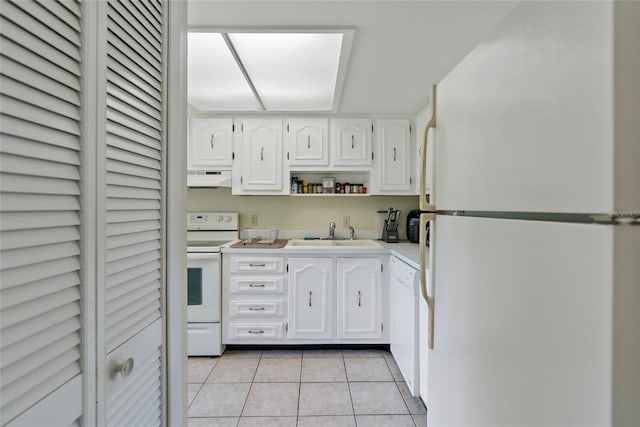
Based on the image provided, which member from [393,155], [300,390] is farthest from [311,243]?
[300,390]

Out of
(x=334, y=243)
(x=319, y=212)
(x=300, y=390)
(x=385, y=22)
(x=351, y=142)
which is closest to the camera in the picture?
(x=385, y=22)

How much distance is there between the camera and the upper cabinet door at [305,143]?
297 cm

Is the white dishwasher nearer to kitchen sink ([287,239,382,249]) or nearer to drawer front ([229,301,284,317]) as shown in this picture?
kitchen sink ([287,239,382,249])

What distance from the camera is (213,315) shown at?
2672mm

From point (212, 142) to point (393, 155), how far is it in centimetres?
170

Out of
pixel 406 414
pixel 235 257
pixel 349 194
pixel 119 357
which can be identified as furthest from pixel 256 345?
pixel 119 357

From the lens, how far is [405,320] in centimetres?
221

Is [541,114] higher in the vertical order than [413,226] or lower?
higher

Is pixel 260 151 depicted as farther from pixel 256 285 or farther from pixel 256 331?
pixel 256 331

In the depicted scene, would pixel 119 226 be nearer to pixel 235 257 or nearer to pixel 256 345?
pixel 235 257

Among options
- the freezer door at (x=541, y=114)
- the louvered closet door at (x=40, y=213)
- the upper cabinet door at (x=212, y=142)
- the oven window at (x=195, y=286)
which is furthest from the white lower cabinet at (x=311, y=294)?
the louvered closet door at (x=40, y=213)

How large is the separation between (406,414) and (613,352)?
181cm

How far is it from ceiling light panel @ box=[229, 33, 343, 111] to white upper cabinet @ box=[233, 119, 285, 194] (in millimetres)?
294

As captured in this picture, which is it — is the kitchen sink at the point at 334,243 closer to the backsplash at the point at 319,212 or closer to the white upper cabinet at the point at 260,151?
the backsplash at the point at 319,212
